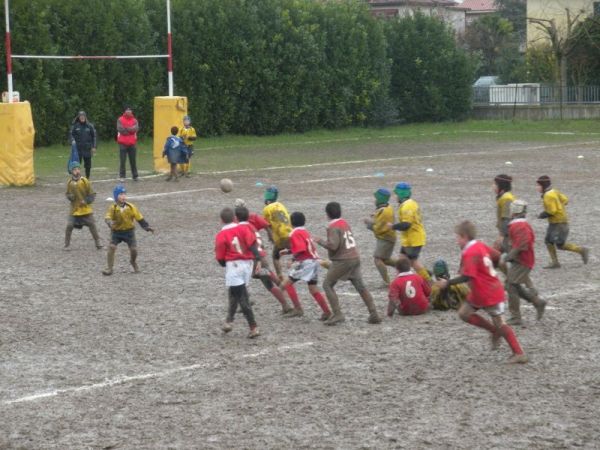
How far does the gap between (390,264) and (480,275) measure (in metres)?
4.33

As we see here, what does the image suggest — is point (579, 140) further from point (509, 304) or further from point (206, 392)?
point (206, 392)

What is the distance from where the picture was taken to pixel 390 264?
16.1 meters

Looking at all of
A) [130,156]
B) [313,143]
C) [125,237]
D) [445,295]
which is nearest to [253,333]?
[445,295]

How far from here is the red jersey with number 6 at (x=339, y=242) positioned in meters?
13.7

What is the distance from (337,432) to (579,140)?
128 feet

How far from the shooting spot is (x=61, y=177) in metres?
33.0

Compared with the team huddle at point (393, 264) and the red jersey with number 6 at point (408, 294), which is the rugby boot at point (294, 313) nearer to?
the team huddle at point (393, 264)

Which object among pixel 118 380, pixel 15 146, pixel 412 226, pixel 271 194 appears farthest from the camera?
pixel 15 146

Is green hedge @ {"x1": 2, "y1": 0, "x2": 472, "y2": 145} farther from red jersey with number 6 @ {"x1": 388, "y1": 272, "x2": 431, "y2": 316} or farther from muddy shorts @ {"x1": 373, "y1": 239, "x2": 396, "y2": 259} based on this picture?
red jersey with number 6 @ {"x1": 388, "y1": 272, "x2": 431, "y2": 316}

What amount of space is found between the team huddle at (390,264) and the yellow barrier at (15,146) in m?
16.0

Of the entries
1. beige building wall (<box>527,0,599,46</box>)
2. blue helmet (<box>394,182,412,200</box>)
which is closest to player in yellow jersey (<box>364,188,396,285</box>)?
blue helmet (<box>394,182,412,200</box>)

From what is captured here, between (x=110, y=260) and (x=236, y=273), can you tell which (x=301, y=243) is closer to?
(x=236, y=273)

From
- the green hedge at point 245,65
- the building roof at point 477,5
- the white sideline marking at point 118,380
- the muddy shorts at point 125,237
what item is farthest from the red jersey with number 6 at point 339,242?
the building roof at point 477,5

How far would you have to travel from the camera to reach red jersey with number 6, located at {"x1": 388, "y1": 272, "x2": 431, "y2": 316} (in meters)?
14.2
